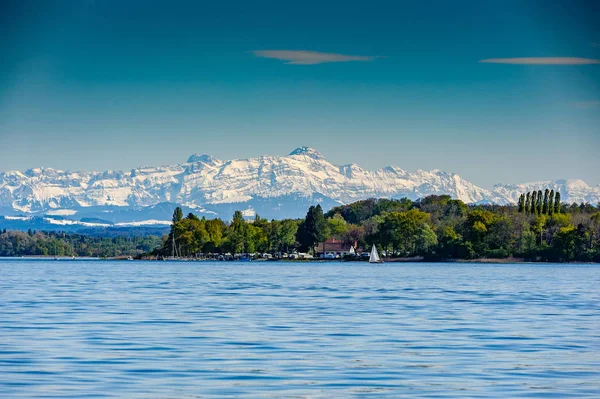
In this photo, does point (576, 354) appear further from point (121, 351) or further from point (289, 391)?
point (121, 351)

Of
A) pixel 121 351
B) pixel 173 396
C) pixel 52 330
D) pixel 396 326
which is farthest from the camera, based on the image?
pixel 396 326

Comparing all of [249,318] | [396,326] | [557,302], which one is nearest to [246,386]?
[396,326]

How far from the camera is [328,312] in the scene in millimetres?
38062

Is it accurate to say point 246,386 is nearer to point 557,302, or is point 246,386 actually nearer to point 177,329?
point 177,329

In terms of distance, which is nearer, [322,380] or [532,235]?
[322,380]

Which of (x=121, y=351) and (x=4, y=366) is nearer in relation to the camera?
(x=4, y=366)

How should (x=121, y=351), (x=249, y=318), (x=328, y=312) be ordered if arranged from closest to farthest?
1. (x=121, y=351)
2. (x=249, y=318)
3. (x=328, y=312)

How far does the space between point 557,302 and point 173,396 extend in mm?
31713

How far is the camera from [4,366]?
21641 mm

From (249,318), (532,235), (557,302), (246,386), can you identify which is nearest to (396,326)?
(249,318)

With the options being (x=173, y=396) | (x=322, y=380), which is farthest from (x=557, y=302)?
(x=173, y=396)

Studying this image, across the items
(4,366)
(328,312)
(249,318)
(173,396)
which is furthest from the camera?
(328,312)

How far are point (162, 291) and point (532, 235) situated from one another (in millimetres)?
125592

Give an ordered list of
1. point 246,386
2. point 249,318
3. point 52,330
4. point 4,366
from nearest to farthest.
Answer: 1. point 246,386
2. point 4,366
3. point 52,330
4. point 249,318
